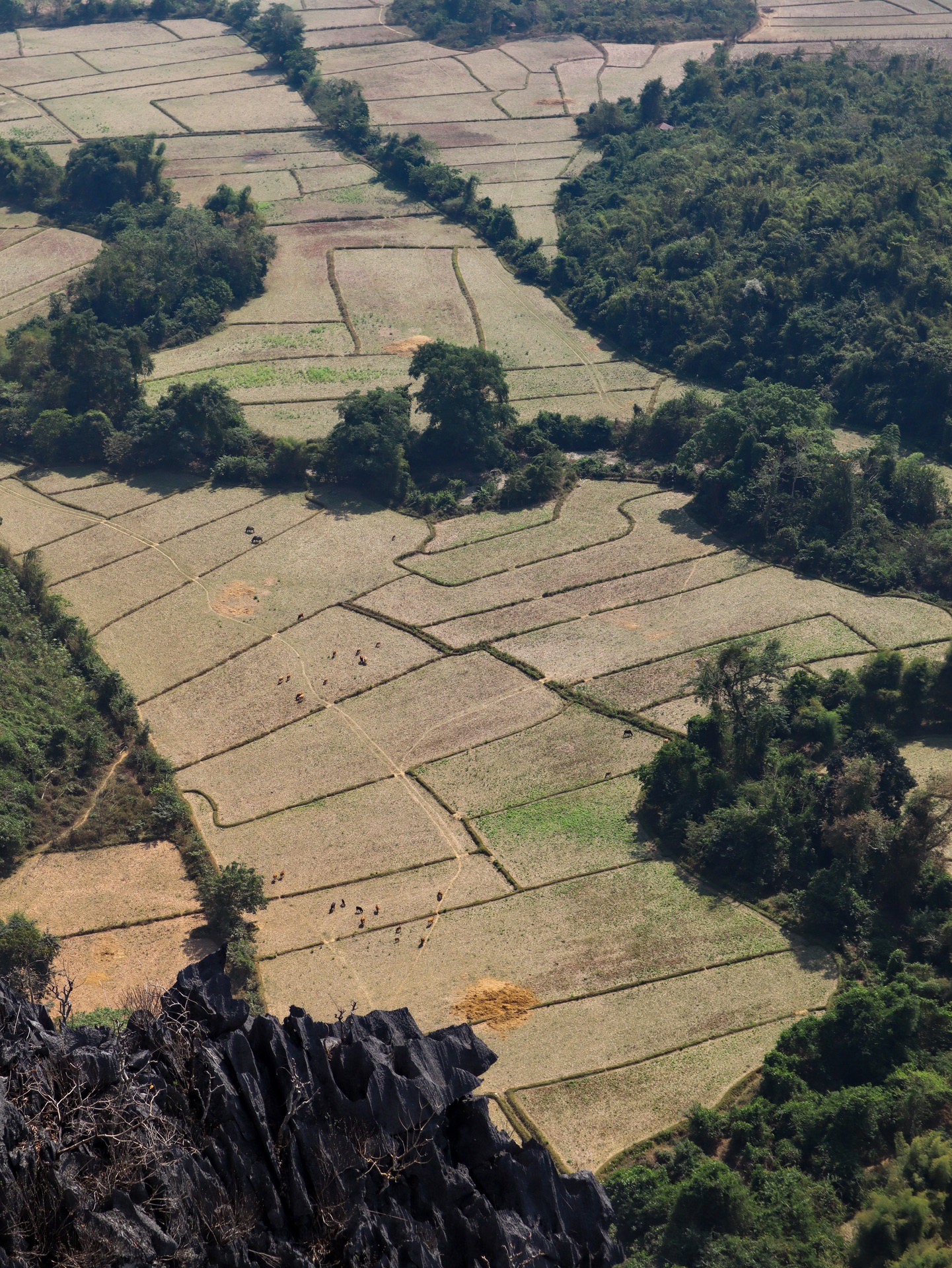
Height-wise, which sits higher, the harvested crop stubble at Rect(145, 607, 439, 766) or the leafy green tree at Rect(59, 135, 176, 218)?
the leafy green tree at Rect(59, 135, 176, 218)

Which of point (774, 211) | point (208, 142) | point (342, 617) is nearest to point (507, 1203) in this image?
point (342, 617)

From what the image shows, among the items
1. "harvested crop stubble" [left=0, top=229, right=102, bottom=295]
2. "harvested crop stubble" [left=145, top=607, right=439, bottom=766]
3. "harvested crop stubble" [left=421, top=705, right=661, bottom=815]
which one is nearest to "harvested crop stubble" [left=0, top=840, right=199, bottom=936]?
"harvested crop stubble" [left=145, top=607, right=439, bottom=766]

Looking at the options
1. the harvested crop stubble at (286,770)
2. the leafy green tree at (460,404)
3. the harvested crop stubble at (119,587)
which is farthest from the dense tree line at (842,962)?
the harvested crop stubble at (119,587)

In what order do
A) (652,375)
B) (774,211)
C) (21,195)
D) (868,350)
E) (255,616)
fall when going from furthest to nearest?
(21,195)
(774,211)
(652,375)
(868,350)
(255,616)

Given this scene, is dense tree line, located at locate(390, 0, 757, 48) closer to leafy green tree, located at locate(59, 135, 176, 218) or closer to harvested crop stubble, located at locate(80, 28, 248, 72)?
harvested crop stubble, located at locate(80, 28, 248, 72)

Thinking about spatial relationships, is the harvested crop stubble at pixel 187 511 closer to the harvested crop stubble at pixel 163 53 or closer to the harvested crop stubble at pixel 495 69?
the harvested crop stubble at pixel 495 69

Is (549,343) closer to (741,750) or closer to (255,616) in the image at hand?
(255,616)
